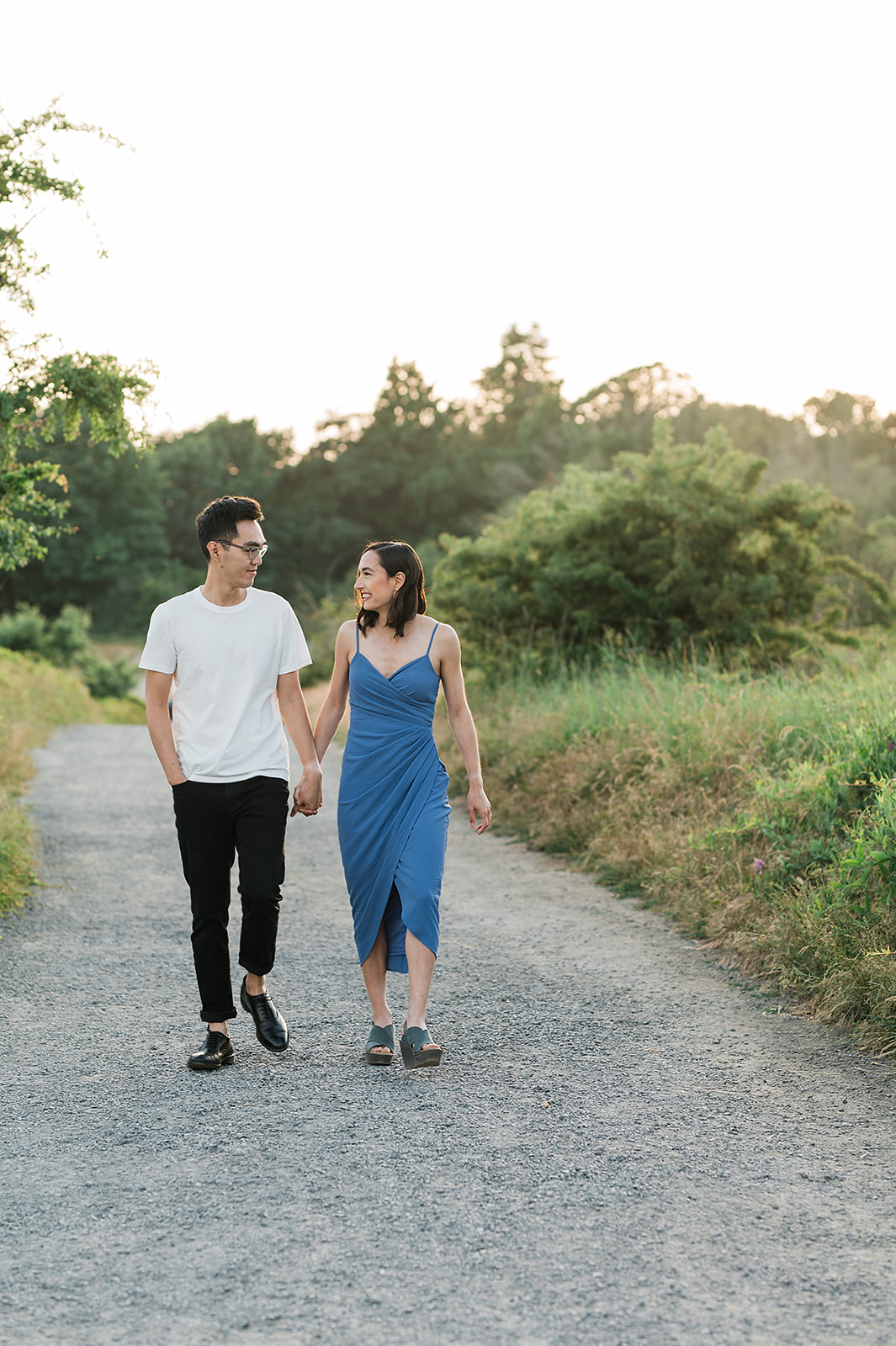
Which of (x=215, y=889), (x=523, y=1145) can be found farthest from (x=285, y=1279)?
(x=215, y=889)

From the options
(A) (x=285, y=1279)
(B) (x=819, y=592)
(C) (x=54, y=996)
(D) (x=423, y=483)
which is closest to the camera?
(A) (x=285, y=1279)

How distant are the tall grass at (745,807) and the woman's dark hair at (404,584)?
2255mm

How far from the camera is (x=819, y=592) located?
572 inches

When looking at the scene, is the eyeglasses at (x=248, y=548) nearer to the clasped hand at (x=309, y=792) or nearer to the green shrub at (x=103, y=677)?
the clasped hand at (x=309, y=792)

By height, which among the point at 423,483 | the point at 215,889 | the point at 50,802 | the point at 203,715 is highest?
the point at 423,483

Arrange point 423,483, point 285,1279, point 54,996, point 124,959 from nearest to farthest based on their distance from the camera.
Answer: point 285,1279, point 54,996, point 124,959, point 423,483

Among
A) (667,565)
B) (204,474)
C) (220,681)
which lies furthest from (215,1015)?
(204,474)

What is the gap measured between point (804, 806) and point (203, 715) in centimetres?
358

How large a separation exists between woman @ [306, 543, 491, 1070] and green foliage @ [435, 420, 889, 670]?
954 cm

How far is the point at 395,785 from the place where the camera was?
4473 millimetres

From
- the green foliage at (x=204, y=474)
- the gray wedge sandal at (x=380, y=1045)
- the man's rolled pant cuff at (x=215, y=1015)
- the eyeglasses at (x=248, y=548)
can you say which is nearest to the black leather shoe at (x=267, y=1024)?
the man's rolled pant cuff at (x=215, y=1015)

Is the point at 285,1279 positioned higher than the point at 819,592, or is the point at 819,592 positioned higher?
the point at 819,592

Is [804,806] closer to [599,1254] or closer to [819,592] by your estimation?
Result: [599,1254]

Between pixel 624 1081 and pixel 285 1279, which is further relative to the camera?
pixel 624 1081
